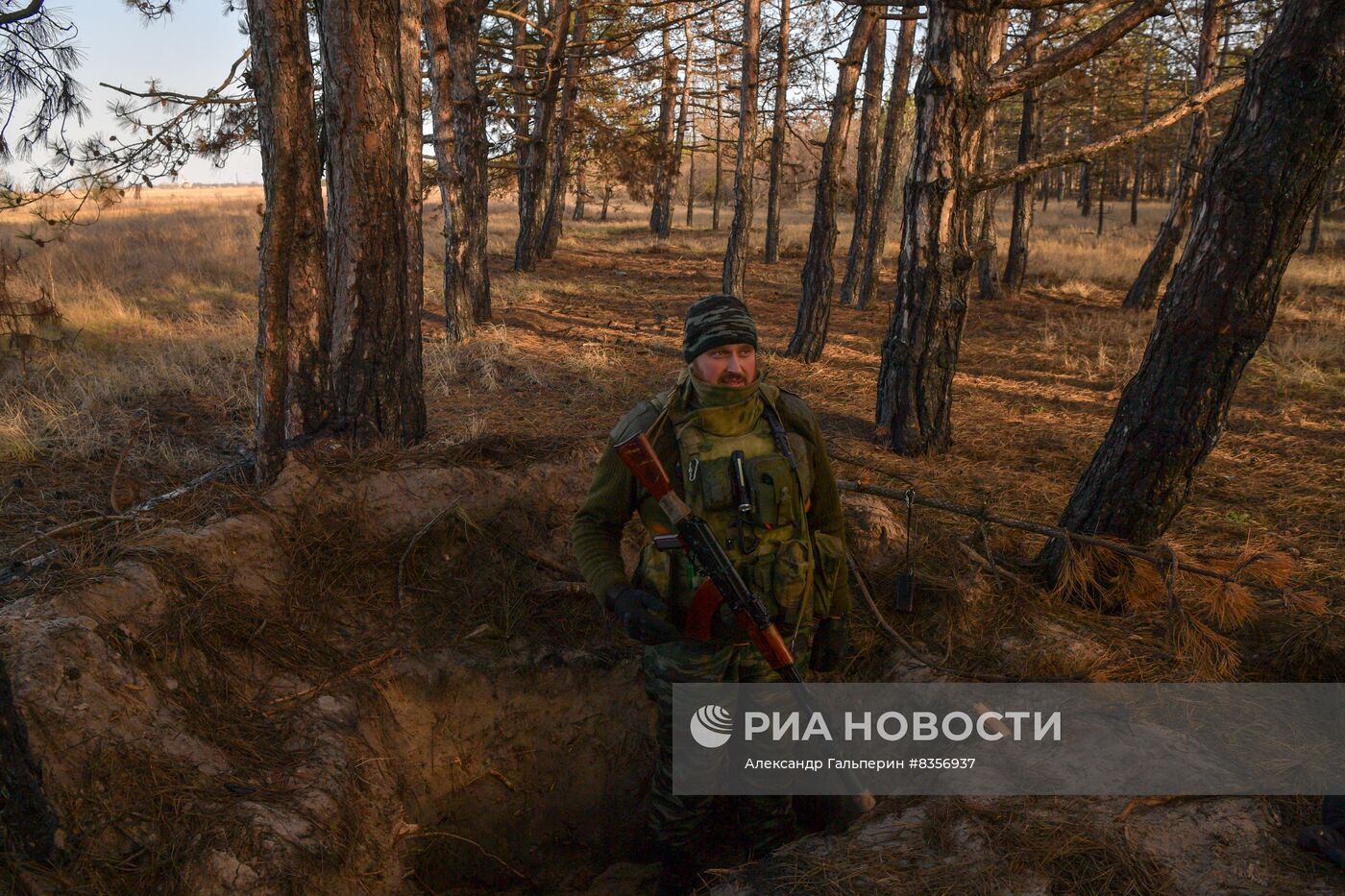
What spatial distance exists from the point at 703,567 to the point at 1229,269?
8.99 feet

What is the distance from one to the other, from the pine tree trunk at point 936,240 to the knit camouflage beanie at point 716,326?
3.22 meters

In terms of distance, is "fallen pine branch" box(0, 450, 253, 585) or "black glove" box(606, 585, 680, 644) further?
"fallen pine branch" box(0, 450, 253, 585)

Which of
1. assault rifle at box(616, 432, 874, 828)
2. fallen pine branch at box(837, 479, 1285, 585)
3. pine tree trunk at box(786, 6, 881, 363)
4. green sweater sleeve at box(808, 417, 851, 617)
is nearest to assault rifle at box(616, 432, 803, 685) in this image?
assault rifle at box(616, 432, 874, 828)

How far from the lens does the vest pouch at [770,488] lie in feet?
9.08

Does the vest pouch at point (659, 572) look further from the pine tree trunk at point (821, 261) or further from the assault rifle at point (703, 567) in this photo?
the pine tree trunk at point (821, 261)

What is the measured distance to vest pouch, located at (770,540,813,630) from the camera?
9.16ft

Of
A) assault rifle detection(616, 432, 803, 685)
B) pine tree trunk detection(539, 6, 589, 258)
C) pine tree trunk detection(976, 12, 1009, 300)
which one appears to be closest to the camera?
assault rifle detection(616, 432, 803, 685)

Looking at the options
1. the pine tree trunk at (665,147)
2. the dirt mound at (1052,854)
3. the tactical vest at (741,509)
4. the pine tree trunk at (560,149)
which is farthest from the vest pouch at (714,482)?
the pine tree trunk at (560,149)

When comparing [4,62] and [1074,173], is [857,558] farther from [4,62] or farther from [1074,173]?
[1074,173]

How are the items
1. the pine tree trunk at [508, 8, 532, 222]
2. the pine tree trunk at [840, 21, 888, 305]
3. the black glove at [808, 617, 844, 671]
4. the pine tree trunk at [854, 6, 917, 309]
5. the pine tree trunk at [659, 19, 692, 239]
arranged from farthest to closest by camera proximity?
the pine tree trunk at [659, 19, 692, 239]
the pine tree trunk at [508, 8, 532, 222]
the pine tree trunk at [854, 6, 917, 309]
the pine tree trunk at [840, 21, 888, 305]
the black glove at [808, 617, 844, 671]

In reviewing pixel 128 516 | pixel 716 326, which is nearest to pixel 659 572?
pixel 716 326

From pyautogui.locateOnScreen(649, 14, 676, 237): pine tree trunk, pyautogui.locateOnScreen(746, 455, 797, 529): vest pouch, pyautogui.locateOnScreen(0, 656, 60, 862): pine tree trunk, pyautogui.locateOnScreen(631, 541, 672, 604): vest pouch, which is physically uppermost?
pyautogui.locateOnScreen(649, 14, 676, 237): pine tree trunk

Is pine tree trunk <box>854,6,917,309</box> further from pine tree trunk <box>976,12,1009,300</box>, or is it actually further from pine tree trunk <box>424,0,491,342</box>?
pine tree trunk <box>424,0,491,342</box>

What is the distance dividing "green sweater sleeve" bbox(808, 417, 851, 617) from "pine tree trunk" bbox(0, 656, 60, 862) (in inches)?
100
